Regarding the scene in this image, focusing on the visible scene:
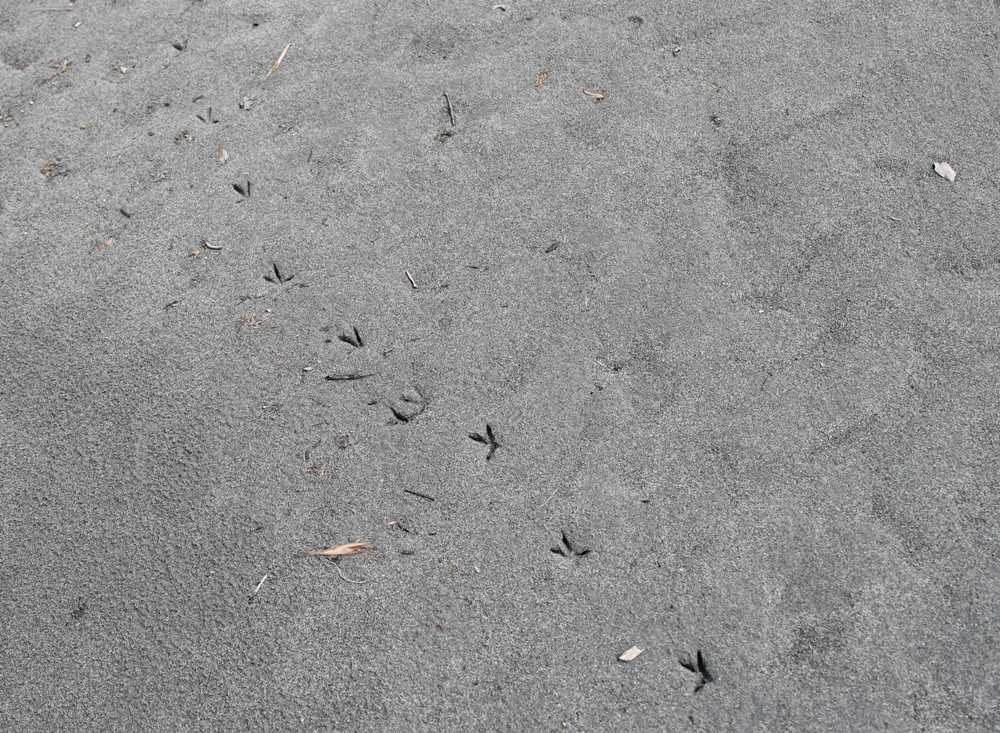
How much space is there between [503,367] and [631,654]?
0.78 meters

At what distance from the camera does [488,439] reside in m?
2.15

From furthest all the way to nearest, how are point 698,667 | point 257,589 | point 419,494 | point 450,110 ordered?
point 450,110
point 419,494
point 257,589
point 698,667

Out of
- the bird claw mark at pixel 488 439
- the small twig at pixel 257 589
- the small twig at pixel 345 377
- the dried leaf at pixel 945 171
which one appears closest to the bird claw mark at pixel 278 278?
the small twig at pixel 345 377

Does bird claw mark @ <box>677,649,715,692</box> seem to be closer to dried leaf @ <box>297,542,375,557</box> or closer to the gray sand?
the gray sand

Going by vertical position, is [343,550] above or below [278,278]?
below

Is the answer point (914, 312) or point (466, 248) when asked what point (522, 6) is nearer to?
point (466, 248)

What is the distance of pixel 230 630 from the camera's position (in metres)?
1.90

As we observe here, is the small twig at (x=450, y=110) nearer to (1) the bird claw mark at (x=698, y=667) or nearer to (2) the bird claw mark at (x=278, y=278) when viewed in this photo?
(2) the bird claw mark at (x=278, y=278)

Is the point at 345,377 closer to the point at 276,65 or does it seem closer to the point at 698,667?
the point at 698,667

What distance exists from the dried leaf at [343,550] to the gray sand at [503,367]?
0.02 metres

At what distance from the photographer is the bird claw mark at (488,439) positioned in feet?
7.00

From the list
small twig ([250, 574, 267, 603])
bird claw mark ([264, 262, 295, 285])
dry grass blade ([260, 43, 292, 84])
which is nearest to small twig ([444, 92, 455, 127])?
dry grass blade ([260, 43, 292, 84])

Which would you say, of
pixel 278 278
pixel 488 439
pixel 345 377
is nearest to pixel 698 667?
pixel 488 439

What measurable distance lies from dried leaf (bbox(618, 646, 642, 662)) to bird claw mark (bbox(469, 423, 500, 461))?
1.80 ft
